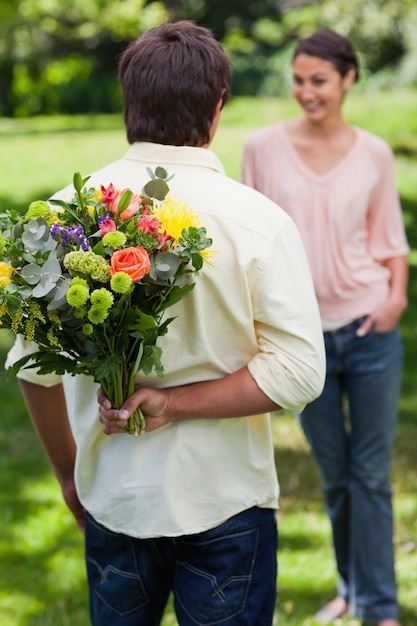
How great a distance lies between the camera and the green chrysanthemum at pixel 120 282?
5.64 ft

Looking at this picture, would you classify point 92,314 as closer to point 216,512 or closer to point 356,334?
point 216,512

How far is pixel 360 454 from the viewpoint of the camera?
3.50m

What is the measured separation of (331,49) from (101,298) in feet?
6.67

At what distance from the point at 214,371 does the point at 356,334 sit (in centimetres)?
139

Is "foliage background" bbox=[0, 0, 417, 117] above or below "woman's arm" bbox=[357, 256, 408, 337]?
below

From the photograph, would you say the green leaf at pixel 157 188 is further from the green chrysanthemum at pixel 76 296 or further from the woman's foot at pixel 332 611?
the woman's foot at pixel 332 611

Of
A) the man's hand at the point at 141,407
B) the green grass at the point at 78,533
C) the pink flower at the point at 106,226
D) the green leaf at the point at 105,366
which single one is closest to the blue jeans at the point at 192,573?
the man's hand at the point at 141,407

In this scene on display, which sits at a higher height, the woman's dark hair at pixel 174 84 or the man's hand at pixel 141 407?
the woman's dark hair at pixel 174 84

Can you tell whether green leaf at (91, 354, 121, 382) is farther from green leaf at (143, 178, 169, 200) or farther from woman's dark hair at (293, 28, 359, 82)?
woman's dark hair at (293, 28, 359, 82)

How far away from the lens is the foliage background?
1975cm

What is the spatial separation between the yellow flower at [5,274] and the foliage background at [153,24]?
1685 centimetres

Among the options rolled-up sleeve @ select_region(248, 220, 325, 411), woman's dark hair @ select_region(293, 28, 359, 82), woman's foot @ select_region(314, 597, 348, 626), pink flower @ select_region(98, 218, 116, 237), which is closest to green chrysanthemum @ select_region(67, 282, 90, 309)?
pink flower @ select_region(98, 218, 116, 237)

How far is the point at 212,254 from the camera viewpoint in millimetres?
1871

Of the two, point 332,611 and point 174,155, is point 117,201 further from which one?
point 332,611
